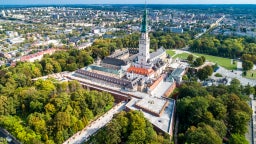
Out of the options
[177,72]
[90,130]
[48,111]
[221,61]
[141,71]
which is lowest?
[90,130]

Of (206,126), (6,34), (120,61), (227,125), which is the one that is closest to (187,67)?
(120,61)

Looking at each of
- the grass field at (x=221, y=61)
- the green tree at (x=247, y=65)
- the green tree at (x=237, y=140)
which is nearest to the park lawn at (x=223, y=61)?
the grass field at (x=221, y=61)

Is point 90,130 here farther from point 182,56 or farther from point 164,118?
point 182,56

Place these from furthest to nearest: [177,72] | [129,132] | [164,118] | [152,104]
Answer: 1. [177,72]
2. [152,104]
3. [164,118]
4. [129,132]

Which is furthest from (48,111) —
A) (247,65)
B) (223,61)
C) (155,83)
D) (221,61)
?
(223,61)

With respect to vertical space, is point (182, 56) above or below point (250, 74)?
above

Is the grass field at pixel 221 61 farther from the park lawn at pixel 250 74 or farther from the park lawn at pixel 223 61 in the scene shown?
the park lawn at pixel 250 74

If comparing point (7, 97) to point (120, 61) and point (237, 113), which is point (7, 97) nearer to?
point (120, 61)
